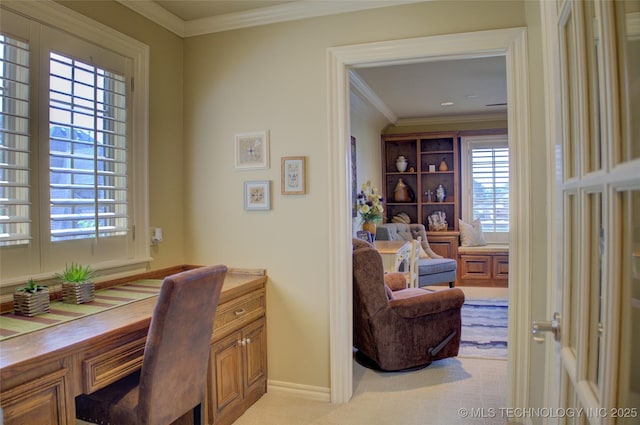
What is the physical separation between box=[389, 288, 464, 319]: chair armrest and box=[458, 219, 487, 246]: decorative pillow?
11.8ft

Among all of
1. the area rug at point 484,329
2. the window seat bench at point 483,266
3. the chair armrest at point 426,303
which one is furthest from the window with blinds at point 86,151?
the window seat bench at point 483,266

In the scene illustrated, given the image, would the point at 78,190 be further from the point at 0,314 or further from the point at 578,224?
the point at 578,224

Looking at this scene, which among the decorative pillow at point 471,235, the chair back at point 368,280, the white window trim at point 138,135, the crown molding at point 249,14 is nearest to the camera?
the white window trim at point 138,135

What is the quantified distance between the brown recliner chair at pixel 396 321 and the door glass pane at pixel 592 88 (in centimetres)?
228

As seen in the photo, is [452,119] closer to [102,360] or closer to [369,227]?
[369,227]

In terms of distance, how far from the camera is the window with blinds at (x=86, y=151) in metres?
2.20

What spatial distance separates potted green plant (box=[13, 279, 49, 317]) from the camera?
1907 mm

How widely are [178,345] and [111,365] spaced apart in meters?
0.27

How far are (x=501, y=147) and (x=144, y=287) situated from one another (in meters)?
6.12

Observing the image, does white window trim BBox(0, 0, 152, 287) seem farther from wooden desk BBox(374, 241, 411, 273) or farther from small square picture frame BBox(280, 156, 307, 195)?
wooden desk BBox(374, 241, 411, 273)

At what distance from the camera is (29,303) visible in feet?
6.25

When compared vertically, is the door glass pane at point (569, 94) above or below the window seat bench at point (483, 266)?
above

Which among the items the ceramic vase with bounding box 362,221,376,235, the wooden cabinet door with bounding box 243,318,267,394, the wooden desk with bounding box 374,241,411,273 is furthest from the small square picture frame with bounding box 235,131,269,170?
the ceramic vase with bounding box 362,221,376,235

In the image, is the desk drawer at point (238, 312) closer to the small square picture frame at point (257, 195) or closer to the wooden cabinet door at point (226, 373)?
the wooden cabinet door at point (226, 373)
